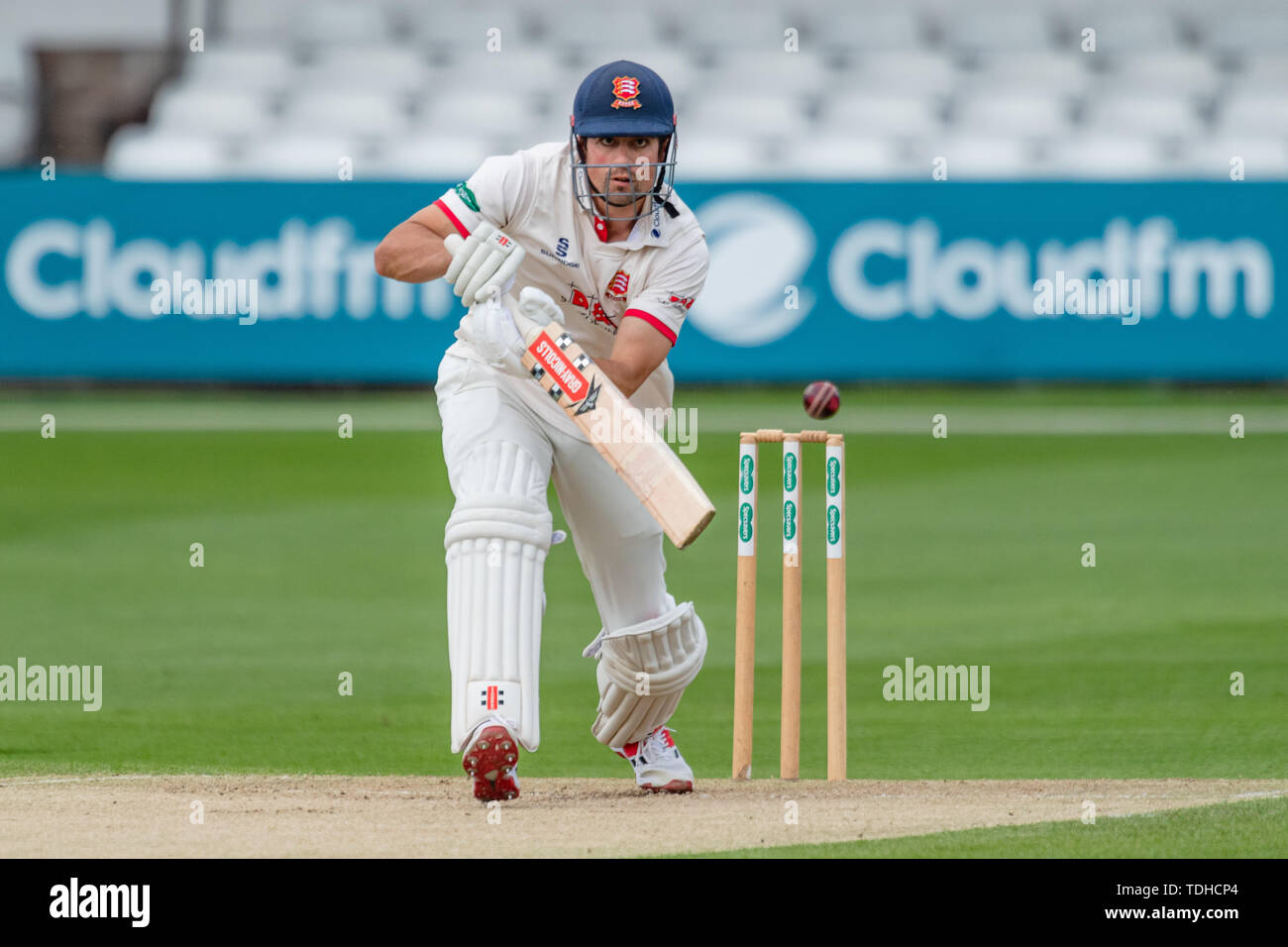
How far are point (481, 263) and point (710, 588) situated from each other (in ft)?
17.5

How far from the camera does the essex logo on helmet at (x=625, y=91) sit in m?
5.75

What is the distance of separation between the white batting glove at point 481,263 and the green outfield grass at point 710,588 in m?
1.85

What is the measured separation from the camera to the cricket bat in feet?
18.1

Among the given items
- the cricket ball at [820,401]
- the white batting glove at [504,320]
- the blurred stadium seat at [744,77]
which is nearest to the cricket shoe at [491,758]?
the white batting glove at [504,320]

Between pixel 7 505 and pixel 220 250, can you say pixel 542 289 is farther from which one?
pixel 220 250

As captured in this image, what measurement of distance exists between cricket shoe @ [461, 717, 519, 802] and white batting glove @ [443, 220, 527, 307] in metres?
1.13

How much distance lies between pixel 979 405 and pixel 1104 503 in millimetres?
4130

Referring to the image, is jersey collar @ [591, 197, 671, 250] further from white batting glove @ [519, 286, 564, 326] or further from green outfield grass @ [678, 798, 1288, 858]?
green outfield grass @ [678, 798, 1288, 858]

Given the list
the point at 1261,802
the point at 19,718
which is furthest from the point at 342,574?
the point at 1261,802

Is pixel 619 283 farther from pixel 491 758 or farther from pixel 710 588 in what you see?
pixel 710 588

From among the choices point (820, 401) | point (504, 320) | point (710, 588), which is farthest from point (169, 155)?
point (504, 320)

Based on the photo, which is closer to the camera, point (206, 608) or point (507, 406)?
point (507, 406)

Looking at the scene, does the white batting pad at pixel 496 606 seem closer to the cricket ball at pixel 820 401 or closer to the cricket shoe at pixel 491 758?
the cricket shoe at pixel 491 758

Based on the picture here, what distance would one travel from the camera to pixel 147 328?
17.1 m
